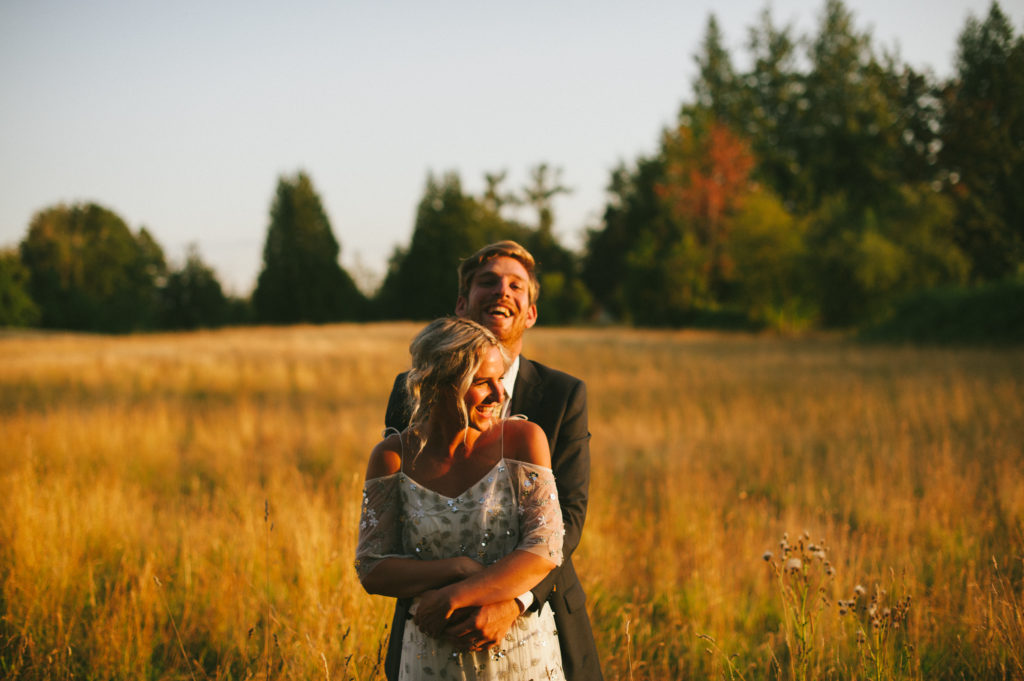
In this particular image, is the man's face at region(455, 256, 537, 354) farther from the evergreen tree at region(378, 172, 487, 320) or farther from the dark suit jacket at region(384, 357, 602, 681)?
the evergreen tree at region(378, 172, 487, 320)

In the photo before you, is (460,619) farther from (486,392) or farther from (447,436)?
(486,392)

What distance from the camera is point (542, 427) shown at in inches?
91.7

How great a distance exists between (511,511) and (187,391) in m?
14.2

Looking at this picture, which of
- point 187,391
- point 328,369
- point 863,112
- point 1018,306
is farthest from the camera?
point 863,112

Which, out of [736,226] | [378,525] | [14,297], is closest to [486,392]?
[378,525]

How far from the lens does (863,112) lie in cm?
4878

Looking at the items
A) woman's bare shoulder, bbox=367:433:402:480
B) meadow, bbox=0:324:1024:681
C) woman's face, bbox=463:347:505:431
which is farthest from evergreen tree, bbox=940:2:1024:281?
woman's bare shoulder, bbox=367:433:402:480

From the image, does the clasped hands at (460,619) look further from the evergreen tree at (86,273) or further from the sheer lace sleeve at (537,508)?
the evergreen tree at (86,273)

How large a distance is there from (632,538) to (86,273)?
6385 cm

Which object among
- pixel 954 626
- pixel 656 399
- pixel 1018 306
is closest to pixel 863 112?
pixel 1018 306

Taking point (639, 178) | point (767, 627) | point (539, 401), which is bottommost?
point (767, 627)

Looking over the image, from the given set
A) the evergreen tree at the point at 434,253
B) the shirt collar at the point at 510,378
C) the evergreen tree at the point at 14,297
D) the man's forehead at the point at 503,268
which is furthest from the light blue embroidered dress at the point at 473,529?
the evergreen tree at the point at 14,297

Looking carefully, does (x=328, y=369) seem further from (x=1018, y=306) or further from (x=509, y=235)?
(x=509, y=235)

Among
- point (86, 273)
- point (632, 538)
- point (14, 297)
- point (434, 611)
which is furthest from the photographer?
point (86, 273)
